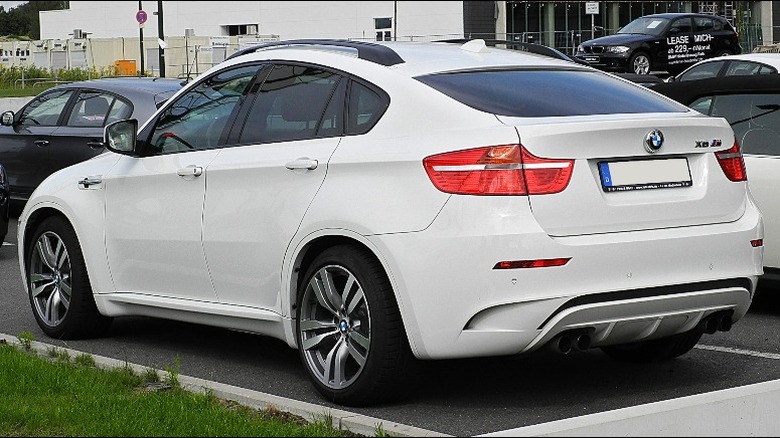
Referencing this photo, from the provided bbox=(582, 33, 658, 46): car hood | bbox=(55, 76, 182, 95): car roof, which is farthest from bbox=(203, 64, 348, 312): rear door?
bbox=(582, 33, 658, 46): car hood

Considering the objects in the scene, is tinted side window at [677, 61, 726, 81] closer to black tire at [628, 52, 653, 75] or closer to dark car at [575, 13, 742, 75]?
dark car at [575, 13, 742, 75]

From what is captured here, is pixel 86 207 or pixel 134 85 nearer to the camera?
pixel 86 207

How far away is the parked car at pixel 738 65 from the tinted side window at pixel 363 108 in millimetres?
7090

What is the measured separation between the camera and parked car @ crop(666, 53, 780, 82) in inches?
616

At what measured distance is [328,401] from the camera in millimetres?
6582

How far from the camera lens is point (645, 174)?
6238 mm

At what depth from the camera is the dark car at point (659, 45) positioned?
3594cm

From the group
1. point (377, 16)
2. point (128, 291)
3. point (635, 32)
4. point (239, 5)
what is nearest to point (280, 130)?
point (128, 291)

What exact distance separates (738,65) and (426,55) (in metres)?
11.9

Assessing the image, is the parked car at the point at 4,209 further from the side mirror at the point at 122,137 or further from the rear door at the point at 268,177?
the rear door at the point at 268,177

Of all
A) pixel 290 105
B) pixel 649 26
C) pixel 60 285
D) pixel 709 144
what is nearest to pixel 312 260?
pixel 290 105

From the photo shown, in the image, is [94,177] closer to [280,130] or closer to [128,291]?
[128,291]

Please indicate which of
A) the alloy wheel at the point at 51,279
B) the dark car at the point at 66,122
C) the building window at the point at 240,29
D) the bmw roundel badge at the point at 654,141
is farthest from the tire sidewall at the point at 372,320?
the building window at the point at 240,29

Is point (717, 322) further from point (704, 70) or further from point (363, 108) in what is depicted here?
→ point (704, 70)
